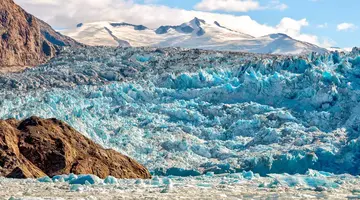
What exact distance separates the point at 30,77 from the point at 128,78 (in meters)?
7.15

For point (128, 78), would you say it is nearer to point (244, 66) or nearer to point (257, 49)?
point (244, 66)

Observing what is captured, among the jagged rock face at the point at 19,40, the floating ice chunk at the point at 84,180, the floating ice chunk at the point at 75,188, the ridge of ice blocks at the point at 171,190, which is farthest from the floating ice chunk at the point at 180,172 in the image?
the jagged rock face at the point at 19,40

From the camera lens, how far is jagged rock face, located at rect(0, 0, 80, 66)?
205 feet

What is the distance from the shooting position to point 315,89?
126 feet

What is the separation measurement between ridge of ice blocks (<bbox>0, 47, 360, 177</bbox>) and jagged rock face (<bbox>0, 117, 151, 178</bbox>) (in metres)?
8.83

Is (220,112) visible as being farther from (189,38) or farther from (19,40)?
(189,38)

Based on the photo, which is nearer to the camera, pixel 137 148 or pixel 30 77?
pixel 137 148

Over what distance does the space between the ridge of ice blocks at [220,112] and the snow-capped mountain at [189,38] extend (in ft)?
184

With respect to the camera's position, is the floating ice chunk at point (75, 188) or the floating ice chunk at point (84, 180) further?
the floating ice chunk at point (84, 180)

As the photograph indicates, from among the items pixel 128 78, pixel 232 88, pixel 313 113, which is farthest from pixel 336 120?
pixel 128 78

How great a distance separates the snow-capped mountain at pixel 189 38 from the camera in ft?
342

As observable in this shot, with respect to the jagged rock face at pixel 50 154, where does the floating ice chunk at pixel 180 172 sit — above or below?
below

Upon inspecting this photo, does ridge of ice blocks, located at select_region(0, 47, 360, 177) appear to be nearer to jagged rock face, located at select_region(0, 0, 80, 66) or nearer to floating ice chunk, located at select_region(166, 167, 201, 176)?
floating ice chunk, located at select_region(166, 167, 201, 176)

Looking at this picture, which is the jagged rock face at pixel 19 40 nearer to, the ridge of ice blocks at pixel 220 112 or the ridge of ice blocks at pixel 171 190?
the ridge of ice blocks at pixel 220 112
